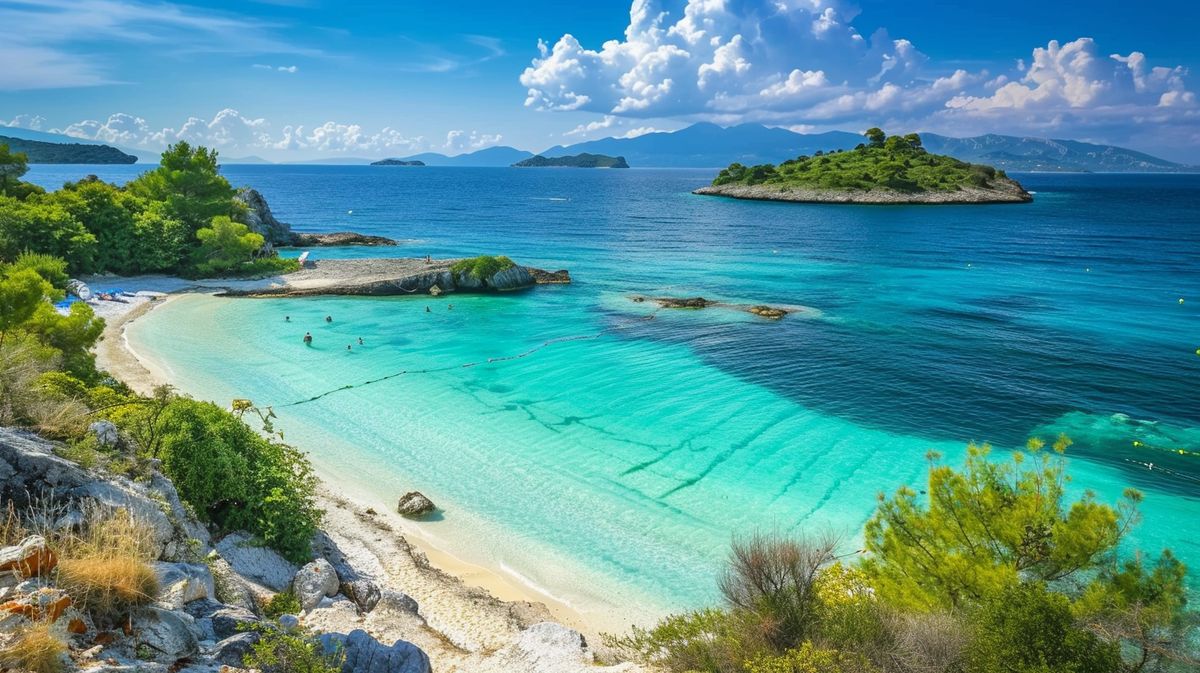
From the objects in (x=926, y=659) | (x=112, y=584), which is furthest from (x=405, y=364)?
(x=926, y=659)

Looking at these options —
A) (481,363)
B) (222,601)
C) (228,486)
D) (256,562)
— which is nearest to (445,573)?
(256,562)

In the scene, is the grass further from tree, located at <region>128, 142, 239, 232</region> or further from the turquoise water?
tree, located at <region>128, 142, 239, 232</region>

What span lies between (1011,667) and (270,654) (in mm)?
11695

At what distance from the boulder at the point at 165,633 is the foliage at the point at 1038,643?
41.9 feet

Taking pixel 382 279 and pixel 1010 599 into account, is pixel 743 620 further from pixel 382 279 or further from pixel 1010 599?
pixel 382 279

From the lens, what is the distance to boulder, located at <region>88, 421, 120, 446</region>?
14563 millimetres

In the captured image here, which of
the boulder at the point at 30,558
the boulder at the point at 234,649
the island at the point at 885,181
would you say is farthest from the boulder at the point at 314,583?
the island at the point at 885,181

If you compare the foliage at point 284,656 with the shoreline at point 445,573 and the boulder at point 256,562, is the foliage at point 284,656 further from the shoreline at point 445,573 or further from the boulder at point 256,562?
the shoreline at point 445,573

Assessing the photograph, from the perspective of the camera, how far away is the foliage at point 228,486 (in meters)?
16.6

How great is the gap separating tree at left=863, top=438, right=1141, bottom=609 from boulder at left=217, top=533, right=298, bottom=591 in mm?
14101

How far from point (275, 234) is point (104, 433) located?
78629mm

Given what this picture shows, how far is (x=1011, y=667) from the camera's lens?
1010 cm

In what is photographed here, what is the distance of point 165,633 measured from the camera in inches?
386

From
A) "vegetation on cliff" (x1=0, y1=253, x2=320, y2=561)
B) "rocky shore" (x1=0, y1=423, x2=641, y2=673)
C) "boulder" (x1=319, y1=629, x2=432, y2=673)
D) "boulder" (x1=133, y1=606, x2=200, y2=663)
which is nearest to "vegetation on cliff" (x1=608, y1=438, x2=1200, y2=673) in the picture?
"rocky shore" (x1=0, y1=423, x2=641, y2=673)
